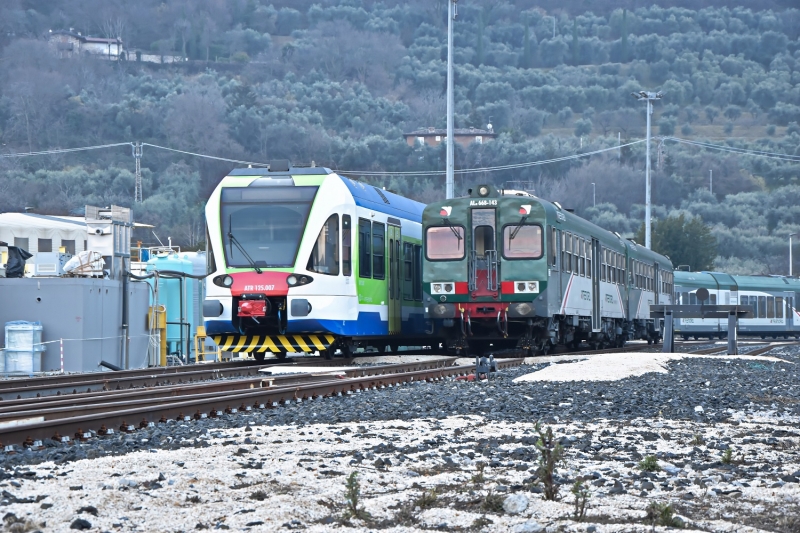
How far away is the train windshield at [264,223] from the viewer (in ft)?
70.6

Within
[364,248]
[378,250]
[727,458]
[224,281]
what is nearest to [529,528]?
[727,458]

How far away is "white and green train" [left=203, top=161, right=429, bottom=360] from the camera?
21.4 metres

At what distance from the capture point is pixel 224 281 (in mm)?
21547

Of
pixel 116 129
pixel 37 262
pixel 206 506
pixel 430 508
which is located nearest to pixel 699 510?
pixel 430 508

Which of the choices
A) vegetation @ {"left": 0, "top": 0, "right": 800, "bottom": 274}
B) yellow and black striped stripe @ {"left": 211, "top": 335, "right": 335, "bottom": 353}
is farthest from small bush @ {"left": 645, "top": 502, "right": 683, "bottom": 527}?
vegetation @ {"left": 0, "top": 0, "right": 800, "bottom": 274}

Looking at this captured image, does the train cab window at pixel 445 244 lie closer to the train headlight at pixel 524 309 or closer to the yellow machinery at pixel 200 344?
the train headlight at pixel 524 309

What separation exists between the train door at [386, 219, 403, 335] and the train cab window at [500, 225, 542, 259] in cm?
236

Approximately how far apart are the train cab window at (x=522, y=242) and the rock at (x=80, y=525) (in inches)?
724

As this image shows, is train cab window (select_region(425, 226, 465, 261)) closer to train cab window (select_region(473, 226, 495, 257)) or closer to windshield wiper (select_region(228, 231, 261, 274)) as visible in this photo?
train cab window (select_region(473, 226, 495, 257))

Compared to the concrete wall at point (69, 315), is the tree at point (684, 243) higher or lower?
higher

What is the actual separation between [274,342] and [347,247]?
2129mm

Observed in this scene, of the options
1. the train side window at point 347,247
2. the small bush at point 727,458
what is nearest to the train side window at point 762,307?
the train side window at point 347,247

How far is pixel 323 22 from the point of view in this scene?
182375 millimetres

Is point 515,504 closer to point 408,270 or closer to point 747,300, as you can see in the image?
point 408,270
